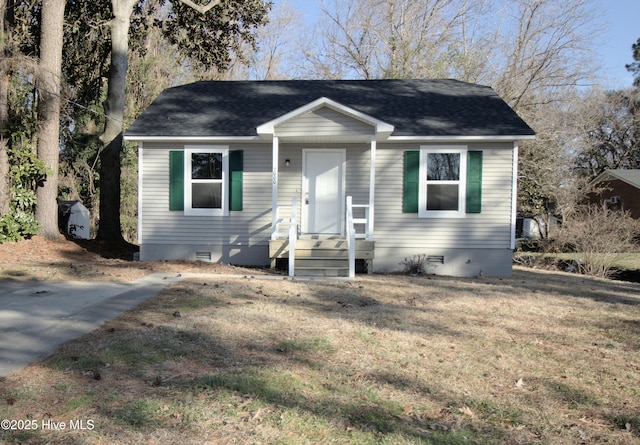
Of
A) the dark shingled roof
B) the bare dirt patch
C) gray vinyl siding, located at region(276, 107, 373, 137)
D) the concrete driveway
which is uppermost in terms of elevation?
the dark shingled roof

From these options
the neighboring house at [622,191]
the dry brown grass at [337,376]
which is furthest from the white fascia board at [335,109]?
the neighboring house at [622,191]

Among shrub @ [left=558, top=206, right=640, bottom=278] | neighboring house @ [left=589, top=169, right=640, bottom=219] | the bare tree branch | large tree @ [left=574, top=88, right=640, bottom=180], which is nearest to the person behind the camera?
shrub @ [left=558, top=206, right=640, bottom=278]

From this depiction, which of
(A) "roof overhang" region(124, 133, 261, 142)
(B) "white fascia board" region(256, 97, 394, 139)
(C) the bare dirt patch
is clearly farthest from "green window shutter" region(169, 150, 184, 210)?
(B) "white fascia board" region(256, 97, 394, 139)

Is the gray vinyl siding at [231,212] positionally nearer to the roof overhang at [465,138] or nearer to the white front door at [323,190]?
the white front door at [323,190]

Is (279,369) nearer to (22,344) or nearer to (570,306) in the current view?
(22,344)

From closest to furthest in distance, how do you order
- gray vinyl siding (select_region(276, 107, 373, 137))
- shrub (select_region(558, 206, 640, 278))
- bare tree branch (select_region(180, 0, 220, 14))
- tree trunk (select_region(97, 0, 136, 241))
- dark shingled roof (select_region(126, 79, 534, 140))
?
1. gray vinyl siding (select_region(276, 107, 373, 137))
2. dark shingled roof (select_region(126, 79, 534, 140))
3. shrub (select_region(558, 206, 640, 278))
4. tree trunk (select_region(97, 0, 136, 241))
5. bare tree branch (select_region(180, 0, 220, 14))

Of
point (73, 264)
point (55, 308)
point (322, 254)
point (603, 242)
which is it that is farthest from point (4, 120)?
point (603, 242)

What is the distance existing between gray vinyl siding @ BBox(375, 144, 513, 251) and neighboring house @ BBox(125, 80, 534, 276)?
2 centimetres

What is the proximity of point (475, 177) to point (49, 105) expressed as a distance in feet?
33.6

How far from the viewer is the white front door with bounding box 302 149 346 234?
11.2m

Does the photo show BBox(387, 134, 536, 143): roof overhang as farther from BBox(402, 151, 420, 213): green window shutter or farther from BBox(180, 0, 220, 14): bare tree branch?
BBox(180, 0, 220, 14): bare tree branch

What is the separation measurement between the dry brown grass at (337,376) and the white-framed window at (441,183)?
13.8 ft

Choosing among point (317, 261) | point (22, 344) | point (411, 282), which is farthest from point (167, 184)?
point (22, 344)

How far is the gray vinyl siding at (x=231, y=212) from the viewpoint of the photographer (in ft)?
36.5
